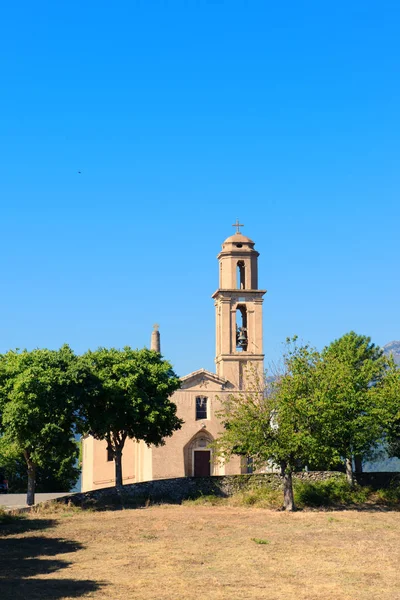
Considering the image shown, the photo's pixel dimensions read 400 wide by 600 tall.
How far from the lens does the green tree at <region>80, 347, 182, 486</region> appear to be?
45000 mm

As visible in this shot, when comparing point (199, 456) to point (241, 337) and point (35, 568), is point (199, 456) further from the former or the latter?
point (35, 568)

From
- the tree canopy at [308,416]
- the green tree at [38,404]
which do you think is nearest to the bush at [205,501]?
the tree canopy at [308,416]

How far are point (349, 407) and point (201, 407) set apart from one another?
17901 mm

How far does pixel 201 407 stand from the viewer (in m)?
58.4

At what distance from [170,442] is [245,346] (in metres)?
9.16

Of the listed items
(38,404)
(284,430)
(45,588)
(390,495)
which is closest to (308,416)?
(284,430)

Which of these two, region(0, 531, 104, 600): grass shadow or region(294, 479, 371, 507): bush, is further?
region(294, 479, 371, 507): bush

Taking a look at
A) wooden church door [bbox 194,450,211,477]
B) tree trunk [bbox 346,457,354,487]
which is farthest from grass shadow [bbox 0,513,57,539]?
wooden church door [bbox 194,450,211,477]

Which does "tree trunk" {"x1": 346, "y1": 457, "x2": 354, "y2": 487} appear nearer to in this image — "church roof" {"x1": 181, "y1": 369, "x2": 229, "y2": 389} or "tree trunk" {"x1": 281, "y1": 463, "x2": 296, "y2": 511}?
"tree trunk" {"x1": 281, "y1": 463, "x2": 296, "y2": 511}

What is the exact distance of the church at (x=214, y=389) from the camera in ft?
187

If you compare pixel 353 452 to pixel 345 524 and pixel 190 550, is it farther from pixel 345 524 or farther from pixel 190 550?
pixel 190 550

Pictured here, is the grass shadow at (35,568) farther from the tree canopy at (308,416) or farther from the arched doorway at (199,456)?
the arched doorway at (199,456)

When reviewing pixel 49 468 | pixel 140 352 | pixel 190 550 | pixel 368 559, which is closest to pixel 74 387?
pixel 140 352

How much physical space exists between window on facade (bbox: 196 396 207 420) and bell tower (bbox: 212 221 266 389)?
2.38m
